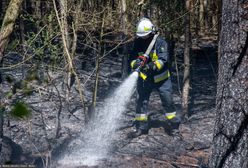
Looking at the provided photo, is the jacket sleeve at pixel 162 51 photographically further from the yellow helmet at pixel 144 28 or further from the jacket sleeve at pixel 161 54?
the yellow helmet at pixel 144 28

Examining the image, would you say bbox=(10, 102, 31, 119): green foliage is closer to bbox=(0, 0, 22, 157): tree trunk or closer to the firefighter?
bbox=(0, 0, 22, 157): tree trunk

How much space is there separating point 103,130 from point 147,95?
3.82ft

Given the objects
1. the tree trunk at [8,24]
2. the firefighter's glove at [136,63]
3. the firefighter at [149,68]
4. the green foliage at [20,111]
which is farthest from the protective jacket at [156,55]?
the green foliage at [20,111]

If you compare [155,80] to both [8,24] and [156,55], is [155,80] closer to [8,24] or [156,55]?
[156,55]

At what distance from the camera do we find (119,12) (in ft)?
25.2

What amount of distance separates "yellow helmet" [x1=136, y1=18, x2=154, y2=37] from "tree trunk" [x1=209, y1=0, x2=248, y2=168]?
2981 millimetres

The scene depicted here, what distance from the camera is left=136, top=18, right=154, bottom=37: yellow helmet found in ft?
21.2

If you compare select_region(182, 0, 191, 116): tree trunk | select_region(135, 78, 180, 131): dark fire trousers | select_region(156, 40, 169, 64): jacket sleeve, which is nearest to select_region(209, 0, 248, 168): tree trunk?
select_region(156, 40, 169, 64): jacket sleeve

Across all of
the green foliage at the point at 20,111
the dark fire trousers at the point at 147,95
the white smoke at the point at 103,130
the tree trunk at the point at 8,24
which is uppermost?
the tree trunk at the point at 8,24

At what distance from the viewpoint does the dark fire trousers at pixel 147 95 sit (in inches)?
271

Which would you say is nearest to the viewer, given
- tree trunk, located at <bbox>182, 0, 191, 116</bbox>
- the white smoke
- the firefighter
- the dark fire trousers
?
the white smoke

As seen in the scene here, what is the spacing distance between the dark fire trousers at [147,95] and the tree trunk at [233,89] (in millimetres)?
3312

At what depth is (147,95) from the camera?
23.1ft

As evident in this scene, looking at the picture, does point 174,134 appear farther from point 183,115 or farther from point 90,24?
point 90,24
